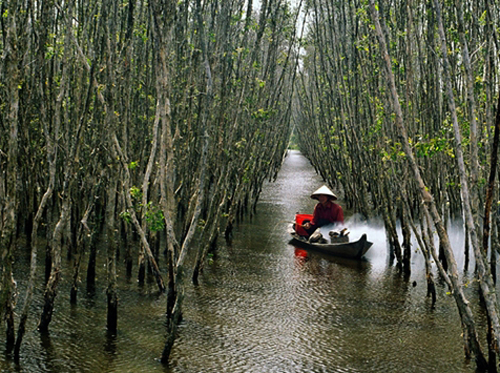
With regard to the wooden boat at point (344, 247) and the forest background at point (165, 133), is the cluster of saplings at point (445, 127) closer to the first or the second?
the forest background at point (165, 133)

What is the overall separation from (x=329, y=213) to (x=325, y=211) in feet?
0.32

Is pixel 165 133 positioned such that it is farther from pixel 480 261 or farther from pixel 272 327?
pixel 480 261

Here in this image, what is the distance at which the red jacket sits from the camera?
1367 centimetres

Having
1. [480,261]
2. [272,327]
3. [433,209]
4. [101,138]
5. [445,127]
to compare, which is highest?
[445,127]

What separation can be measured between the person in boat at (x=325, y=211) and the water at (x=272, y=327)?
86.4 inches

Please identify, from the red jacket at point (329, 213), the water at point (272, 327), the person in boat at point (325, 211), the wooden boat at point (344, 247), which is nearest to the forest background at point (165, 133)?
the water at point (272, 327)

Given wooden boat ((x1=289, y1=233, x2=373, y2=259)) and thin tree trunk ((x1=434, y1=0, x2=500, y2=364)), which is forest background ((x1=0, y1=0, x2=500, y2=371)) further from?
wooden boat ((x1=289, y1=233, x2=373, y2=259))

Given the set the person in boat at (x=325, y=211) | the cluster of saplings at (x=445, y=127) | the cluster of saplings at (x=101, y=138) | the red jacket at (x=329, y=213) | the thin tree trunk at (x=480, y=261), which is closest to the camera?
the thin tree trunk at (x=480, y=261)

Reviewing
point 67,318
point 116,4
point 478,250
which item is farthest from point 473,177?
point 67,318

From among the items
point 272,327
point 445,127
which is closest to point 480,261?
point 445,127

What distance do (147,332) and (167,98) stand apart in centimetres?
258

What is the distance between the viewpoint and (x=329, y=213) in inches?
541

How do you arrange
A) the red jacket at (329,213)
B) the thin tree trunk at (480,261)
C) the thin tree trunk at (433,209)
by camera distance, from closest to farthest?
1. the thin tree trunk at (480,261)
2. the thin tree trunk at (433,209)
3. the red jacket at (329,213)

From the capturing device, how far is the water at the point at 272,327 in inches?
244
